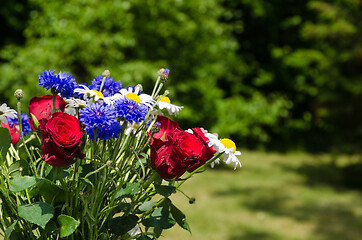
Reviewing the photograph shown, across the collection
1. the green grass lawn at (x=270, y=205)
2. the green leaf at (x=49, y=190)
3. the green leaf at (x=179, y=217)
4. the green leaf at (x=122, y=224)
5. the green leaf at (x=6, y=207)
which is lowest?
the green leaf at (x=6, y=207)

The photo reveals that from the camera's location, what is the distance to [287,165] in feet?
26.0

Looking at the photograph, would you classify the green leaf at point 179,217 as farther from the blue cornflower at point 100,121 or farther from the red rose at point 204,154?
the blue cornflower at point 100,121

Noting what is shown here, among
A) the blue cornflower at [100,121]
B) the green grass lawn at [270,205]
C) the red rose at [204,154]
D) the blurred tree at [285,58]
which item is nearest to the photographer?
the blue cornflower at [100,121]

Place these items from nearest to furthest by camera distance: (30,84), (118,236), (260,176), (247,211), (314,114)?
A: (118,236)
(247,211)
(30,84)
(260,176)
(314,114)

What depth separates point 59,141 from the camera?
0.88 meters

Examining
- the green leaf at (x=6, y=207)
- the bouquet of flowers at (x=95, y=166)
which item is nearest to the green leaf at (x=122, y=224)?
the bouquet of flowers at (x=95, y=166)

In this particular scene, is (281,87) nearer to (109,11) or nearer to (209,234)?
(109,11)

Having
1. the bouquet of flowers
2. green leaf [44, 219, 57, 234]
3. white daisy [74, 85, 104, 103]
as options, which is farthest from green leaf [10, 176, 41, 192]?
white daisy [74, 85, 104, 103]

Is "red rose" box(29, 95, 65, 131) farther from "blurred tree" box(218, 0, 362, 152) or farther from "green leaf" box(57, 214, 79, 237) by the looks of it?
"blurred tree" box(218, 0, 362, 152)

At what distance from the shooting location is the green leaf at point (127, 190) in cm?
95

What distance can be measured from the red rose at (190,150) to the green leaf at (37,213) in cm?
28

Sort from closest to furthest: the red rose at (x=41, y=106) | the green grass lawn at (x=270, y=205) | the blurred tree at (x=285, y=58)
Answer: the red rose at (x=41, y=106), the green grass lawn at (x=270, y=205), the blurred tree at (x=285, y=58)

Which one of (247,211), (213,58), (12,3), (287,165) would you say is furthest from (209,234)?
(12,3)

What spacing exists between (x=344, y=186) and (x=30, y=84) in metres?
4.61
